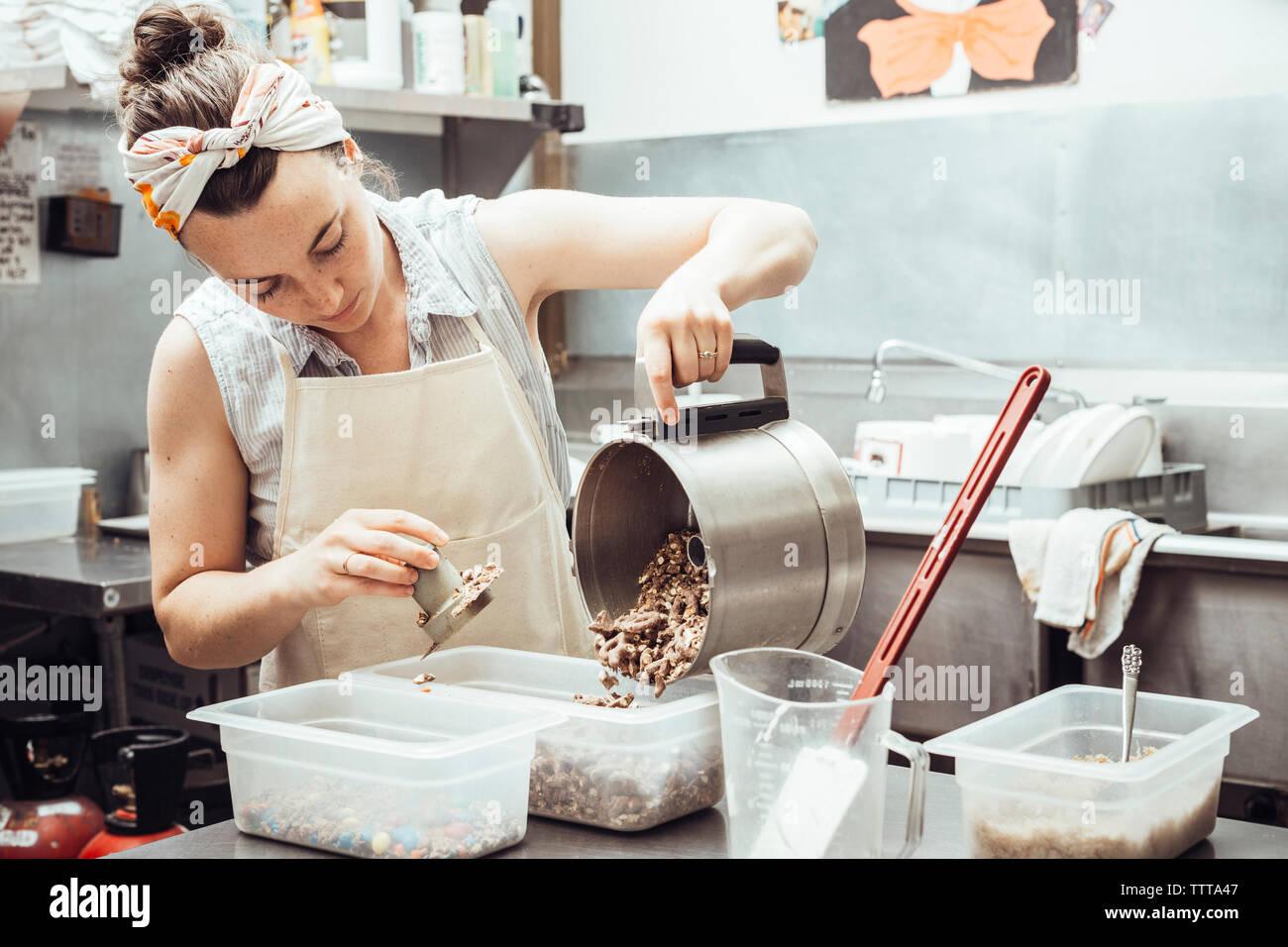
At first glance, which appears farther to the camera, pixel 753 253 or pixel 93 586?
pixel 93 586

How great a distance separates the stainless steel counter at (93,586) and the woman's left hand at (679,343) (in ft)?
5.66

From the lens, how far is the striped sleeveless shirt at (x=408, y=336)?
1.55 metres

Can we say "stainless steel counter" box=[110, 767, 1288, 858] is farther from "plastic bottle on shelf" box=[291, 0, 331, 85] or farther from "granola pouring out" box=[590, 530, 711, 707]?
"plastic bottle on shelf" box=[291, 0, 331, 85]

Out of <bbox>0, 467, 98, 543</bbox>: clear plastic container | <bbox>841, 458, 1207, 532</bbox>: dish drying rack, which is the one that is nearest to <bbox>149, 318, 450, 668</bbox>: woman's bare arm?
<bbox>841, 458, 1207, 532</bbox>: dish drying rack

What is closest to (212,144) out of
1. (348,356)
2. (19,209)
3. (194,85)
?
(194,85)

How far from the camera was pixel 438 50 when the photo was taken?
11.2 ft

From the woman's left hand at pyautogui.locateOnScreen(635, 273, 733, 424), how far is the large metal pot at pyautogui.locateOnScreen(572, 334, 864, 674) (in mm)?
24

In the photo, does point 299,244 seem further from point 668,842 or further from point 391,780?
point 668,842

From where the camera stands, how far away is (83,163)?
331 centimetres

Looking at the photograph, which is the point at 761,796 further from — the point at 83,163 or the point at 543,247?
the point at 83,163

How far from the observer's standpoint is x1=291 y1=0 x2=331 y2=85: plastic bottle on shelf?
326cm

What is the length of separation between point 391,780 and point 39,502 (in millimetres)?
A: 2355

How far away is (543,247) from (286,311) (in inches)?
14.8

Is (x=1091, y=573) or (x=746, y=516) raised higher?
(x=746, y=516)
